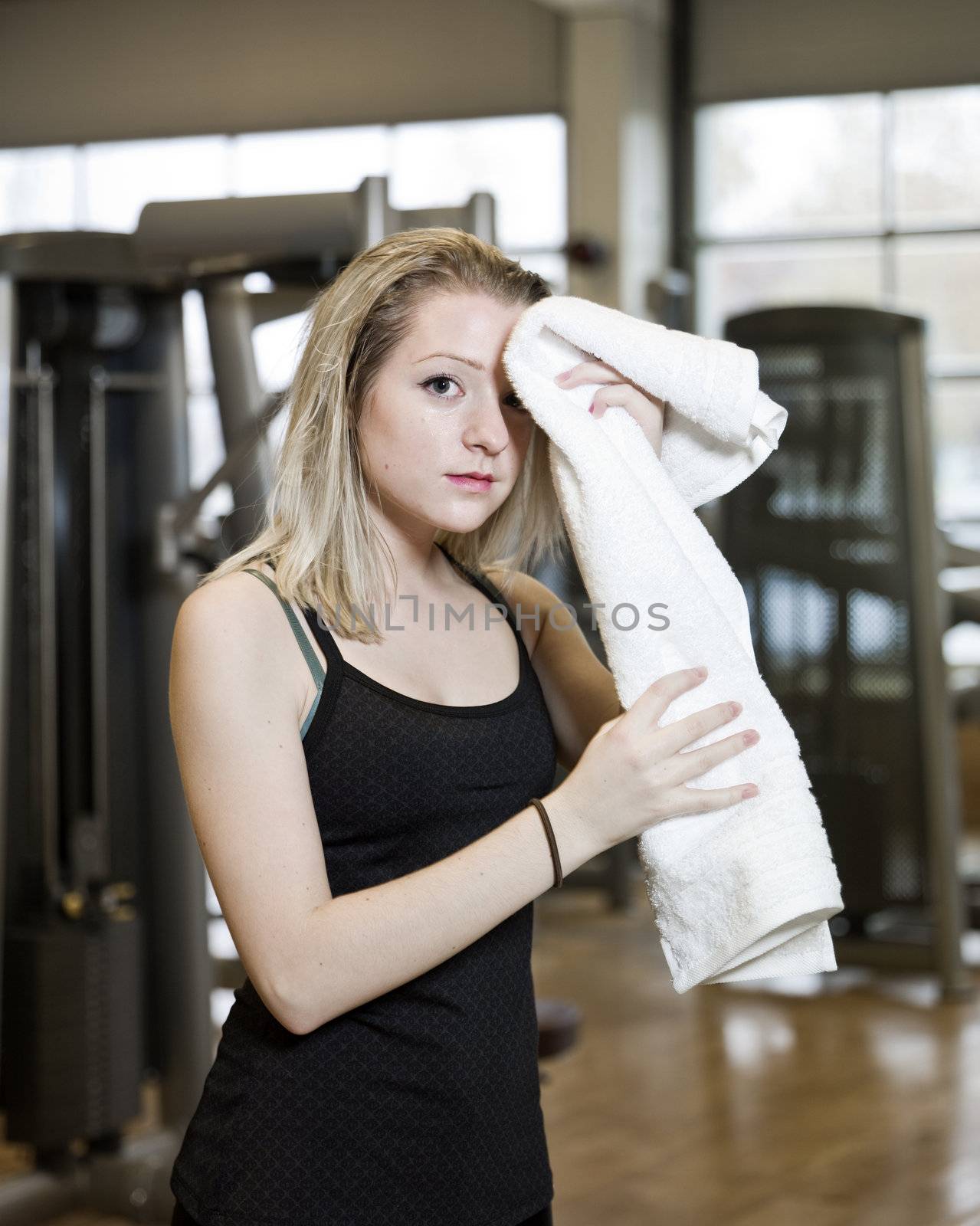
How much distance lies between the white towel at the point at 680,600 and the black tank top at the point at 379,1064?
0.13 meters

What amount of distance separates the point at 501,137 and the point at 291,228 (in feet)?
10.6

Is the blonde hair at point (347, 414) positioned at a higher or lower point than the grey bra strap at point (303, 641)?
higher

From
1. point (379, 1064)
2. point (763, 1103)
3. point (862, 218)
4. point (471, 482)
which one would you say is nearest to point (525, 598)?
point (471, 482)

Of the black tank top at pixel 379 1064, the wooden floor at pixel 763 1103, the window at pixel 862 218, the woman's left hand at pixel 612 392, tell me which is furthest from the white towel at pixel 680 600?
the window at pixel 862 218

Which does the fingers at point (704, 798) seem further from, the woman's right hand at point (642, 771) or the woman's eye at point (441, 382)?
the woman's eye at point (441, 382)

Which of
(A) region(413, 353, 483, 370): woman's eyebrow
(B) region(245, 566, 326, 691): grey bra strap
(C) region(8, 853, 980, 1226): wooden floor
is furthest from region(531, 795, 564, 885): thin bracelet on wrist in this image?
(C) region(8, 853, 980, 1226): wooden floor

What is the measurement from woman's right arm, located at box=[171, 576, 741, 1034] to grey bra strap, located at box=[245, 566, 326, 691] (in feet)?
0.12

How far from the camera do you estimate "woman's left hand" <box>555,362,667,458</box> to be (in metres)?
0.83

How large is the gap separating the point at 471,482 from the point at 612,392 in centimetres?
10

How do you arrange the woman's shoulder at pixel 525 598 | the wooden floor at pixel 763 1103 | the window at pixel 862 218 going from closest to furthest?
the woman's shoulder at pixel 525 598, the wooden floor at pixel 763 1103, the window at pixel 862 218

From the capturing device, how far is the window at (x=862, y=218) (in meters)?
4.62

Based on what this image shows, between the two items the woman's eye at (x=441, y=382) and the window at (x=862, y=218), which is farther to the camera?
the window at (x=862, y=218)

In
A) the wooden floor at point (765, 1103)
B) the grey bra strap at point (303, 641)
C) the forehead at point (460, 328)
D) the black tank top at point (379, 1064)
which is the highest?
the forehead at point (460, 328)

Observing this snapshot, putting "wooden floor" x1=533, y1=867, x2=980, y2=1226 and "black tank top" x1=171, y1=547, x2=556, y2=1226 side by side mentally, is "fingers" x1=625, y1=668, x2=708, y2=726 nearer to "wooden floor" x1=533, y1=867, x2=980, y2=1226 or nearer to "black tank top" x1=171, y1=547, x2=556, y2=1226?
"black tank top" x1=171, y1=547, x2=556, y2=1226
